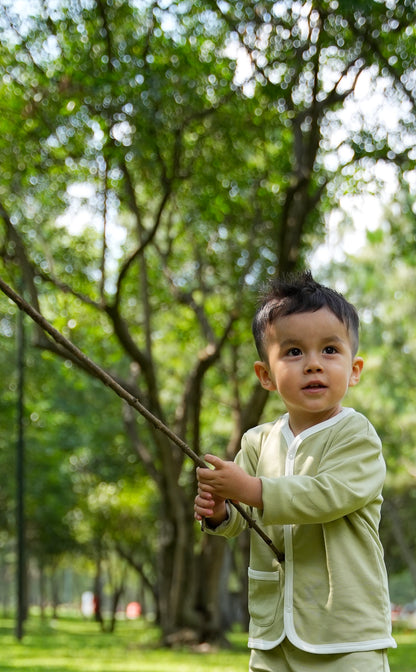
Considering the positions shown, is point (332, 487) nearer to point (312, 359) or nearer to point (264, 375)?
point (312, 359)

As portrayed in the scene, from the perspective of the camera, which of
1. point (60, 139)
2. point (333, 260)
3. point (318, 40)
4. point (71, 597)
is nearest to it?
point (318, 40)

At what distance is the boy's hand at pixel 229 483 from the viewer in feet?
8.11

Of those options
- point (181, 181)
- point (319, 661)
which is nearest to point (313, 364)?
point (319, 661)

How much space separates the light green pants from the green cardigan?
0.03 meters

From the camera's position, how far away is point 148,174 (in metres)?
14.1

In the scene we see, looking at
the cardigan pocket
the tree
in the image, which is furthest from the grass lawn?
the tree

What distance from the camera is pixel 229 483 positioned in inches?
98.0

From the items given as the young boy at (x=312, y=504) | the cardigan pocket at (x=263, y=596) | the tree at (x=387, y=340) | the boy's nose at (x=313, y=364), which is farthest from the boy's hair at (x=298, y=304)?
the tree at (x=387, y=340)

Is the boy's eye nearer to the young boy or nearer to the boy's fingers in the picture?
the young boy

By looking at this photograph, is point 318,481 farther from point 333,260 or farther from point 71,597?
point 71,597

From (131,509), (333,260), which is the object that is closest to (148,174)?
(333,260)

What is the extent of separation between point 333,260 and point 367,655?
25999mm

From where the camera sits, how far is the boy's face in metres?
2.67

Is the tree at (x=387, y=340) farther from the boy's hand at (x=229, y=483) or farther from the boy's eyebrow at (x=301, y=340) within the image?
the boy's hand at (x=229, y=483)
